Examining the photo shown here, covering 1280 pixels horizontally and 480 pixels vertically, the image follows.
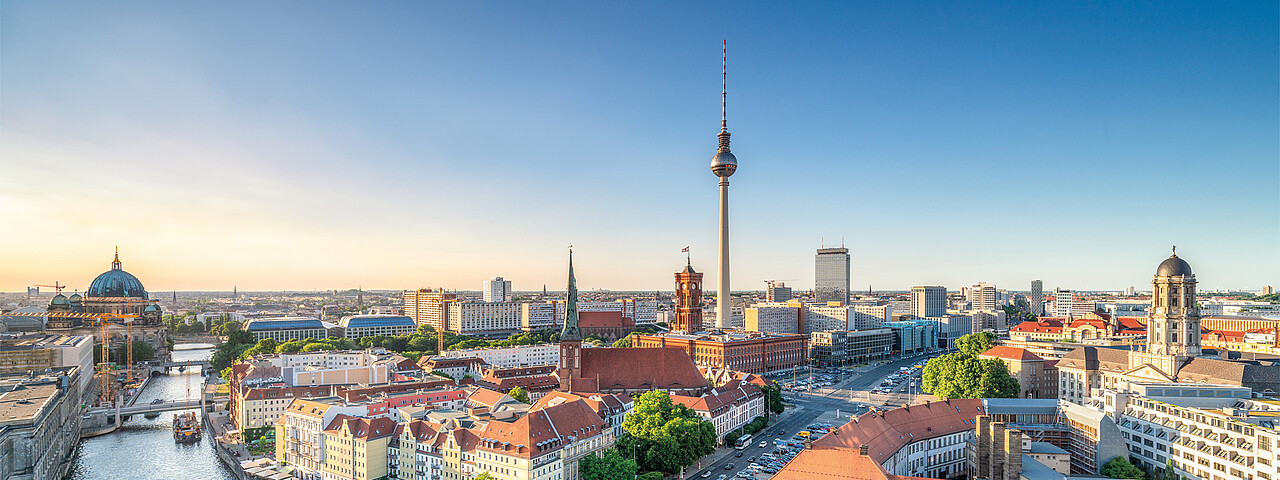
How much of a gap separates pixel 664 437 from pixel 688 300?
202 ft

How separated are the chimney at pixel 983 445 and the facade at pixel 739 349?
180 ft

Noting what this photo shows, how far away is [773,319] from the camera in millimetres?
162500

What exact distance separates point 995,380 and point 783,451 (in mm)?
23561

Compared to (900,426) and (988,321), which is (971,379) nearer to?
(900,426)

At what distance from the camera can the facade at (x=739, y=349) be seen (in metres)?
100

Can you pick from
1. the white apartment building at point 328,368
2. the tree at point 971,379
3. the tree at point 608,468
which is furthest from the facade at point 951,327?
the tree at point 608,468

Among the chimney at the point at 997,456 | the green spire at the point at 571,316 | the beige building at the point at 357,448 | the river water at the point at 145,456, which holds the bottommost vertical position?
the river water at the point at 145,456

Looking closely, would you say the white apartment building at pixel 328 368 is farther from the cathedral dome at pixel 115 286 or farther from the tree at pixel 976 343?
the tree at pixel 976 343

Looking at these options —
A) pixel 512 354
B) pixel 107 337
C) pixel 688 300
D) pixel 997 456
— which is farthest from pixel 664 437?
pixel 107 337

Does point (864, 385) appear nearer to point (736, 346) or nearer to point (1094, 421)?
point (736, 346)

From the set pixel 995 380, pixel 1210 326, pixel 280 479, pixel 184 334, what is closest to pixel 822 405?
pixel 995 380

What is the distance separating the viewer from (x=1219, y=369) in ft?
202

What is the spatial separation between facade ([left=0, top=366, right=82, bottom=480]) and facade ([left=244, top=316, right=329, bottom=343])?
70.3 meters

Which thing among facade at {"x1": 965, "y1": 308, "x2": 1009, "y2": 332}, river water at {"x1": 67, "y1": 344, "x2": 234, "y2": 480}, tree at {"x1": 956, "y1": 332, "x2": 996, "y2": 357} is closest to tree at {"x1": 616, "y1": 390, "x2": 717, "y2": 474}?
river water at {"x1": 67, "y1": 344, "x2": 234, "y2": 480}
